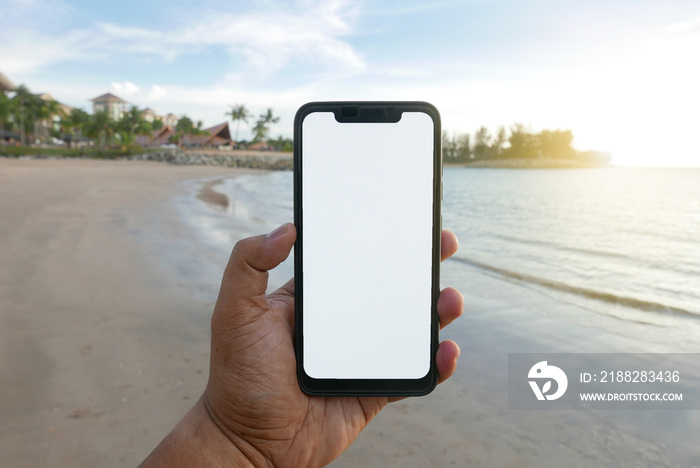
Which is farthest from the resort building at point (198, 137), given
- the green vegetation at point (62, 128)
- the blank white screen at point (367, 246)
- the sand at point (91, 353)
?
the blank white screen at point (367, 246)

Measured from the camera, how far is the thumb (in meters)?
1.45

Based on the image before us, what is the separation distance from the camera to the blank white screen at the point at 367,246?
1.63m

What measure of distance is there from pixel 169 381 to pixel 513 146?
402ft

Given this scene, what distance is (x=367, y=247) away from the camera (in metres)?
1.65

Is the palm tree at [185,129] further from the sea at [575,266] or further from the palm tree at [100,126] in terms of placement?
the sea at [575,266]

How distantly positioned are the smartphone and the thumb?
0.15m

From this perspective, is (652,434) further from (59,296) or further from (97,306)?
(59,296)

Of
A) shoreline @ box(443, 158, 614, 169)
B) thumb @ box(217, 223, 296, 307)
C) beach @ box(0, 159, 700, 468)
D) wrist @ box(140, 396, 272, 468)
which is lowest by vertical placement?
beach @ box(0, 159, 700, 468)

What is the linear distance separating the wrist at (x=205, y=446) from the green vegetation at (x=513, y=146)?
116 meters

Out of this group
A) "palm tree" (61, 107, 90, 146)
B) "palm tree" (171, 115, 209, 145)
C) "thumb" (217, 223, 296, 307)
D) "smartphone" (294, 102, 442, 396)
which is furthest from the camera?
"palm tree" (171, 115, 209, 145)

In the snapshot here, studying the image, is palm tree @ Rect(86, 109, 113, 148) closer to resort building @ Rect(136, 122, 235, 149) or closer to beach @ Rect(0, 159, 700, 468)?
resort building @ Rect(136, 122, 235, 149)

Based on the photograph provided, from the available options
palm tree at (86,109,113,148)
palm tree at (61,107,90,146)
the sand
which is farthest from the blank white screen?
palm tree at (61,107,90,146)

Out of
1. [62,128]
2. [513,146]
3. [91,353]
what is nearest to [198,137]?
[62,128]

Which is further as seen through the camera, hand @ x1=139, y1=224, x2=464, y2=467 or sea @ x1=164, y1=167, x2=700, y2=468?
sea @ x1=164, y1=167, x2=700, y2=468
